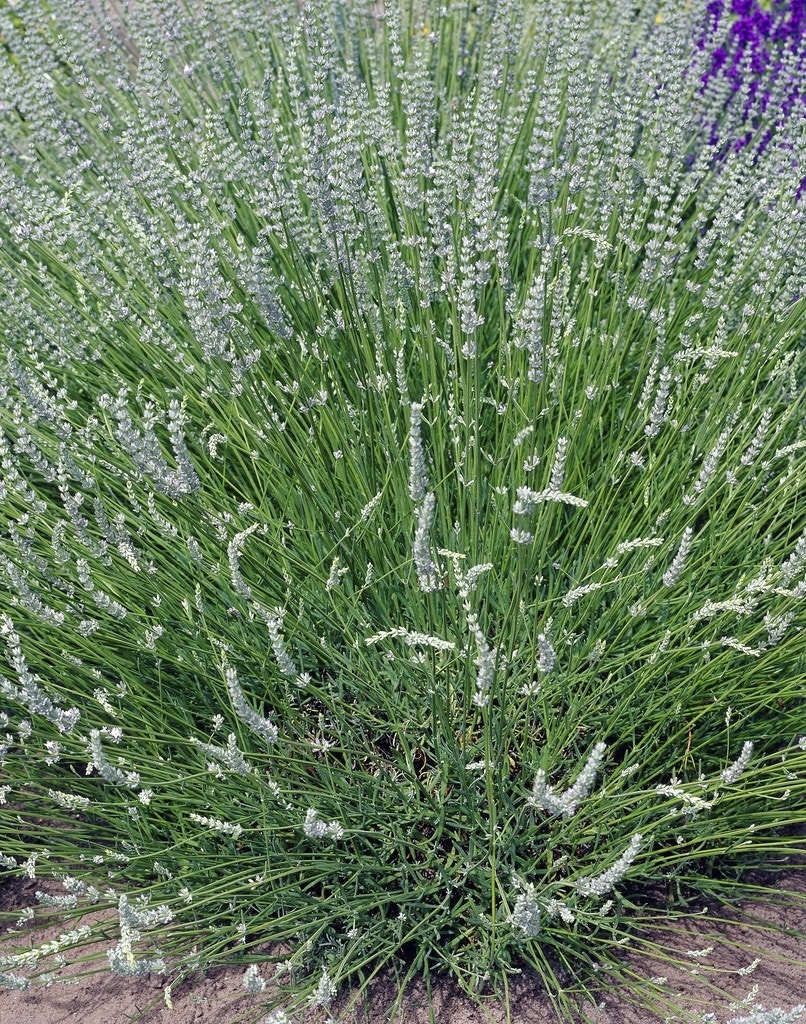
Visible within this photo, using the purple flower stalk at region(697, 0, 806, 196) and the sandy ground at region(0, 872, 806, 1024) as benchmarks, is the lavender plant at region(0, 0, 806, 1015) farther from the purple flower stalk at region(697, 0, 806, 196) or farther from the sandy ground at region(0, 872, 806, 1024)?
the purple flower stalk at region(697, 0, 806, 196)

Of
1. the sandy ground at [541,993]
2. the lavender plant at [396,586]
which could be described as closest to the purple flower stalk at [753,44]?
the lavender plant at [396,586]

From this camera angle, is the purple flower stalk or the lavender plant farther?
the purple flower stalk

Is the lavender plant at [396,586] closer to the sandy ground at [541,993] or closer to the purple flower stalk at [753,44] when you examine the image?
the sandy ground at [541,993]

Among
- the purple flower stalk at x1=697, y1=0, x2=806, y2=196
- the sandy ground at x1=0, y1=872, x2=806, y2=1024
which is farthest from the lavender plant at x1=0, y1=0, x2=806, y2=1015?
the purple flower stalk at x1=697, y1=0, x2=806, y2=196

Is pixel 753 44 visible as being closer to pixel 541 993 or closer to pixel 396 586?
pixel 396 586

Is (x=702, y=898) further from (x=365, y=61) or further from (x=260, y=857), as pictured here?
(x=365, y=61)

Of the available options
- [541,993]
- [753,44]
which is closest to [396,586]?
[541,993]

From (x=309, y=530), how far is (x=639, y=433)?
3.52ft

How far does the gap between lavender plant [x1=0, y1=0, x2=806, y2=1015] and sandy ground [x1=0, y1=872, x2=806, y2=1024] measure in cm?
8

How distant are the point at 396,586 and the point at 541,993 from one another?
3.59 feet

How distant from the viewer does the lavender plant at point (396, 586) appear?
6.81 feet

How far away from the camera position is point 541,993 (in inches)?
86.3

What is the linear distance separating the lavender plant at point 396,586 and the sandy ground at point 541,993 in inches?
3.1

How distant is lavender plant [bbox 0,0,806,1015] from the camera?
208 cm
